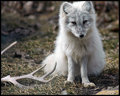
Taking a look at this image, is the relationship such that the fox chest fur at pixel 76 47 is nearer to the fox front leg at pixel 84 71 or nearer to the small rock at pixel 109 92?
the fox front leg at pixel 84 71

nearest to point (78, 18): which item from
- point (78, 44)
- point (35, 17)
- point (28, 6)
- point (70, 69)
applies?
point (78, 44)

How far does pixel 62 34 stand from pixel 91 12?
74cm

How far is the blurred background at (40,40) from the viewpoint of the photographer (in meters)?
5.29

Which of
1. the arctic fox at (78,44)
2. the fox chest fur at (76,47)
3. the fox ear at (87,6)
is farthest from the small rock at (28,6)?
the fox ear at (87,6)

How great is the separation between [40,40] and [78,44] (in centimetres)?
320

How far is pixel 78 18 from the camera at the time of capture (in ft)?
16.6

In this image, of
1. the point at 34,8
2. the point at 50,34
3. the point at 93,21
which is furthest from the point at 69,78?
the point at 34,8

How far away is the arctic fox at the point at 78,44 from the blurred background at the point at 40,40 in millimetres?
222

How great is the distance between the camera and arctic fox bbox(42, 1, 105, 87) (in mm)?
5098

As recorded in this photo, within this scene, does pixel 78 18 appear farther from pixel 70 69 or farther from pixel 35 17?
pixel 35 17

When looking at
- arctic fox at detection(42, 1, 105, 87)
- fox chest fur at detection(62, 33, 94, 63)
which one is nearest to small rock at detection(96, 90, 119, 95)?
arctic fox at detection(42, 1, 105, 87)

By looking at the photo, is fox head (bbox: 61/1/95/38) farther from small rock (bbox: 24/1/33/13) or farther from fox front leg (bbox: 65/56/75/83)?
small rock (bbox: 24/1/33/13)

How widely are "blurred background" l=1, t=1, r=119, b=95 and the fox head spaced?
1098mm

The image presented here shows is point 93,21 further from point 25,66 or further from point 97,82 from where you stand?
point 25,66
